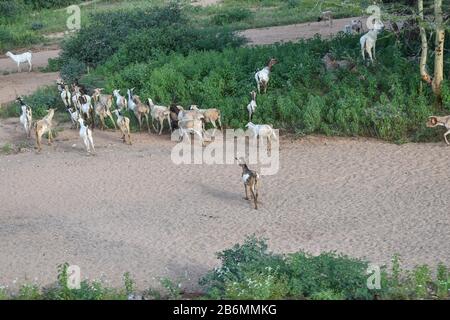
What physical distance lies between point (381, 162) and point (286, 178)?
78.6 inches

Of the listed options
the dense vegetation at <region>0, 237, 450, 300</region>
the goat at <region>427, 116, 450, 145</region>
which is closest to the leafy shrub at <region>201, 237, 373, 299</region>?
the dense vegetation at <region>0, 237, 450, 300</region>

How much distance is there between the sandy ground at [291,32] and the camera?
1160 inches

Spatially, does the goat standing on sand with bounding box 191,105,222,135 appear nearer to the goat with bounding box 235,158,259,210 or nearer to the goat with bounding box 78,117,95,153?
the goat with bounding box 78,117,95,153

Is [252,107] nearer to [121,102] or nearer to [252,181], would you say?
[121,102]

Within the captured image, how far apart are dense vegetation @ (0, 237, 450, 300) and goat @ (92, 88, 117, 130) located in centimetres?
869

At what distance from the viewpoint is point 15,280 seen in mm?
13484

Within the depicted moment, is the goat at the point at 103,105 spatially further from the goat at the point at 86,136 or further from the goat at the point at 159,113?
the goat at the point at 86,136

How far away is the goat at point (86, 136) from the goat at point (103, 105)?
4.00 feet

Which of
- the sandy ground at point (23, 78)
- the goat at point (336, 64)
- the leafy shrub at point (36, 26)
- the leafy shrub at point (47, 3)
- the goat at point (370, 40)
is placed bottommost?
the leafy shrub at point (47, 3)

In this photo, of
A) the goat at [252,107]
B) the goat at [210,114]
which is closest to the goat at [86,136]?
the goat at [210,114]

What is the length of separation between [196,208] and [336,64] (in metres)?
6.69

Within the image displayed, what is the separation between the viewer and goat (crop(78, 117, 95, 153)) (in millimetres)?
19209

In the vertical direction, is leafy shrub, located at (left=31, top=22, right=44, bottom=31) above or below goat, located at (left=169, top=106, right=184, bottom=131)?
below
